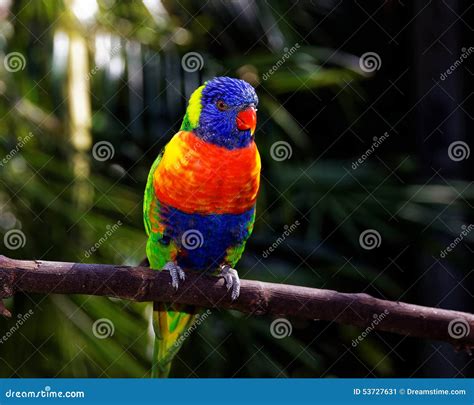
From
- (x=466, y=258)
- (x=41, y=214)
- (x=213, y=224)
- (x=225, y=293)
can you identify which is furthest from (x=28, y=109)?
(x=466, y=258)

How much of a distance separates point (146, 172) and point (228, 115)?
37.3 inches

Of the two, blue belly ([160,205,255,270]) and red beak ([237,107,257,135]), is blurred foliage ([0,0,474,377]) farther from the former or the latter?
red beak ([237,107,257,135])

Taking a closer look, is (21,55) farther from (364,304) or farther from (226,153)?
(364,304)

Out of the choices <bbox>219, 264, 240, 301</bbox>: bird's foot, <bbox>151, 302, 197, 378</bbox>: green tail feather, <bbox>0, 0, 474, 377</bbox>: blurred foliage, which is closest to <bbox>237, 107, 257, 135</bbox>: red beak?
<bbox>219, 264, 240, 301</bbox>: bird's foot

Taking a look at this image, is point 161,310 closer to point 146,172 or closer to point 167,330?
point 167,330

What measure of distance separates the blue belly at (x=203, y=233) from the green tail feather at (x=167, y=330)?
16 centimetres

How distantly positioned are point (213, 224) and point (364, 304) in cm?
59

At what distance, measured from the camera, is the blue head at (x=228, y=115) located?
1.95 meters

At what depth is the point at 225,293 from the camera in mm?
1750

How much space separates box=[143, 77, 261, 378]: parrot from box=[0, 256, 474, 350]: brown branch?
0.06 m

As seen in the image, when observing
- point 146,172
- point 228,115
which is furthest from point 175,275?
point 146,172

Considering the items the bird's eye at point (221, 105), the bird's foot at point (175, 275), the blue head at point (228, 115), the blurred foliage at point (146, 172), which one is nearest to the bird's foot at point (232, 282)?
the bird's foot at point (175, 275)

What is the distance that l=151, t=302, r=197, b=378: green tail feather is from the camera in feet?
7.06

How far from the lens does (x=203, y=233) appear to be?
6.72 ft
